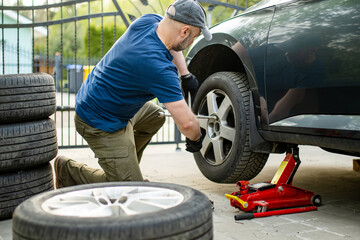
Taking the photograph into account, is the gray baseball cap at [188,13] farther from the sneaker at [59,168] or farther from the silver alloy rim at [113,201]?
the sneaker at [59,168]

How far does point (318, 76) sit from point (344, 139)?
16.6 inches

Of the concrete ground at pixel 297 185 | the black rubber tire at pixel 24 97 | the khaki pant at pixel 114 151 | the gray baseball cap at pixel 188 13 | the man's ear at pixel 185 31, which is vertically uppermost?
the gray baseball cap at pixel 188 13

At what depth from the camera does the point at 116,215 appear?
1.81 m

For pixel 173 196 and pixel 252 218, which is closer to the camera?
pixel 173 196

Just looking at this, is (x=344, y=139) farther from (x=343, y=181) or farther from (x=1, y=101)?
(x=1, y=101)

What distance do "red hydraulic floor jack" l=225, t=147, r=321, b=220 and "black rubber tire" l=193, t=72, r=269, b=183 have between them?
0.25 metres

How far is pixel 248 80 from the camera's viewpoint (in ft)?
11.5

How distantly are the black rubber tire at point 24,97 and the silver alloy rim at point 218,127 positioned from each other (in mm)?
1255

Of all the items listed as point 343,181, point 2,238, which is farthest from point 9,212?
point 343,181

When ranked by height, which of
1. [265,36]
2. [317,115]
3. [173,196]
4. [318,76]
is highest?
[265,36]

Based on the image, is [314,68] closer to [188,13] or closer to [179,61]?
[188,13]

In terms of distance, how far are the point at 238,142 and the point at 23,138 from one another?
4.89 ft

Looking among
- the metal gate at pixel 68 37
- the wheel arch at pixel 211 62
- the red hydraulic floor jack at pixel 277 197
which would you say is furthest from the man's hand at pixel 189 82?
the metal gate at pixel 68 37

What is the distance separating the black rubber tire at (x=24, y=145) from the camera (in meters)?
3.12
